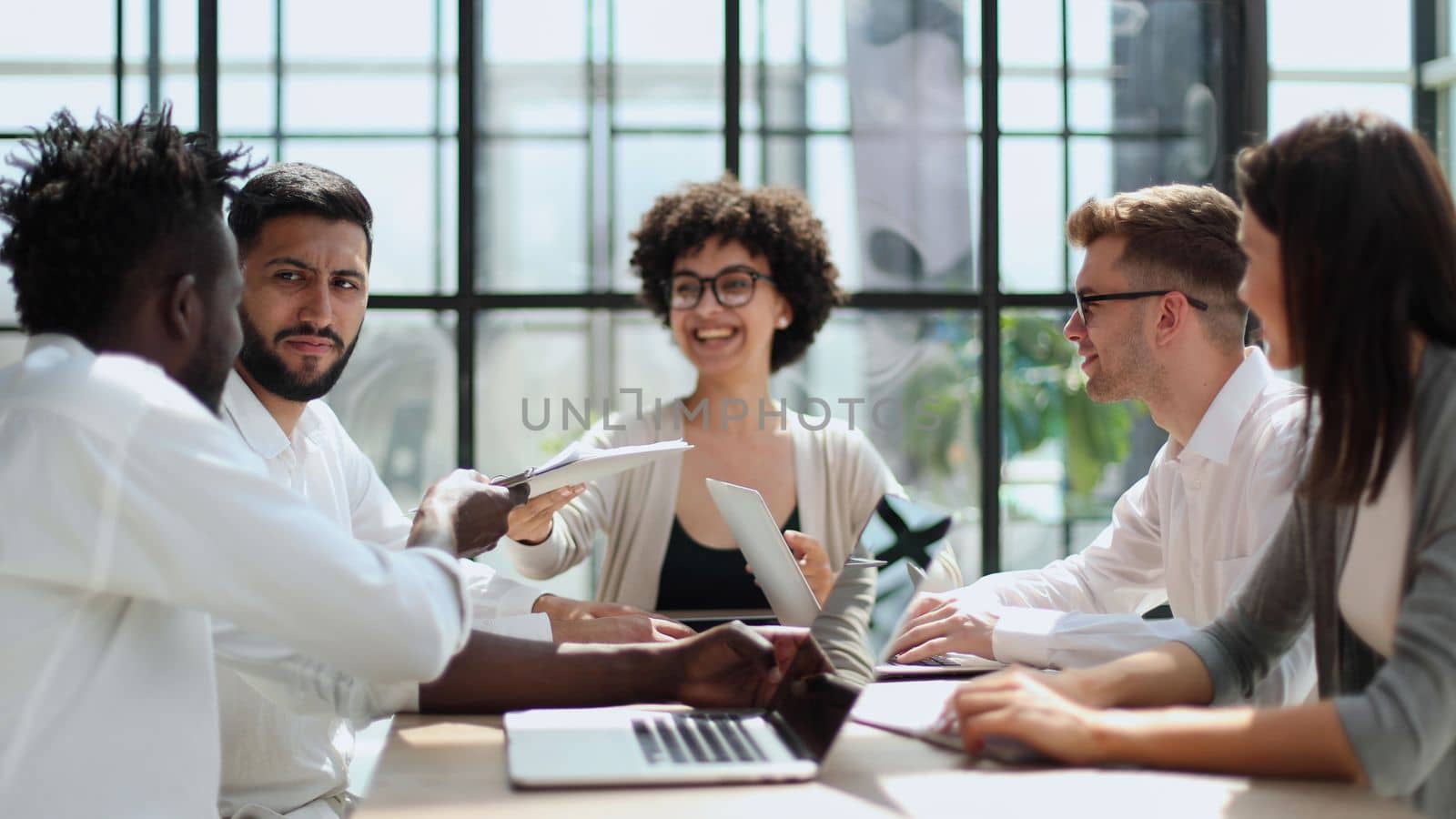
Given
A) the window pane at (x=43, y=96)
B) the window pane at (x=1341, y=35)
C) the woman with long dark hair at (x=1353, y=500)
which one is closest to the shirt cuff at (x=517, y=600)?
the woman with long dark hair at (x=1353, y=500)

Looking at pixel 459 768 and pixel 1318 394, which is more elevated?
pixel 1318 394

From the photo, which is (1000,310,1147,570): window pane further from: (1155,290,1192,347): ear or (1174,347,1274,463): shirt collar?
(1174,347,1274,463): shirt collar

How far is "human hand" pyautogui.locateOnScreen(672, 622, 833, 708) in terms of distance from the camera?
1.65 m

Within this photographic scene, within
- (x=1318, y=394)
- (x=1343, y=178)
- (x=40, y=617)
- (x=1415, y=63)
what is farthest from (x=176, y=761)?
(x=1415, y=63)

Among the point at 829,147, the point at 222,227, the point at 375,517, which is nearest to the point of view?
the point at 222,227

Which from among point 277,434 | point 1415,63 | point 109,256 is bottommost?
point 277,434

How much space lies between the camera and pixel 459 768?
1373 mm

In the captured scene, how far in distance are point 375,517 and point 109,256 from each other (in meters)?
1.16

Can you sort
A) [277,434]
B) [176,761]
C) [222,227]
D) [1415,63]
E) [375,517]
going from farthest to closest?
1. [1415,63]
2. [375,517]
3. [277,434]
4. [222,227]
5. [176,761]

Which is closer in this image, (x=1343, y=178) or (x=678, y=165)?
(x=1343, y=178)

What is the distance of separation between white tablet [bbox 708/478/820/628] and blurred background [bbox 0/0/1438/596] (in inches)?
87.2

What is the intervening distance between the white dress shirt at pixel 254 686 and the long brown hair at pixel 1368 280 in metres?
1.27

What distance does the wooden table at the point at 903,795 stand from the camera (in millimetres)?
1145

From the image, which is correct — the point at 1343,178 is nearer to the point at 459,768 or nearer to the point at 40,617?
the point at 459,768
